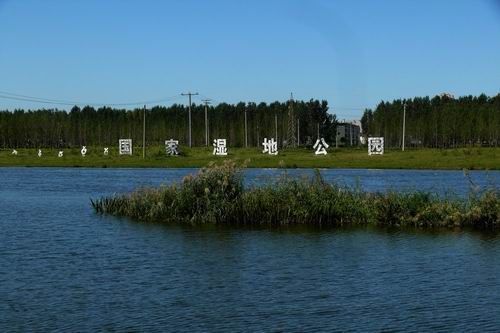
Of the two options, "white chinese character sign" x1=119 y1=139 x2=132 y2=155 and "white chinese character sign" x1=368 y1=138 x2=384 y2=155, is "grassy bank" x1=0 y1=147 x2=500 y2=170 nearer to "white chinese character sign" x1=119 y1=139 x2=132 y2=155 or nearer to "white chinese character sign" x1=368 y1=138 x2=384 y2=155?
"white chinese character sign" x1=119 y1=139 x2=132 y2=155

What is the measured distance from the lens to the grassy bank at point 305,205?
35.3m

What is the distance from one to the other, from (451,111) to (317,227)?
550 ft

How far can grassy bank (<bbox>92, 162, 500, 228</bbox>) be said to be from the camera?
1390 inches

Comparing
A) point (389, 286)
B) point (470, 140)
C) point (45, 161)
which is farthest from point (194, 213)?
point (470, 140)

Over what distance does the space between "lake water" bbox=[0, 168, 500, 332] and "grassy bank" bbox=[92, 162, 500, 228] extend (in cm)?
145

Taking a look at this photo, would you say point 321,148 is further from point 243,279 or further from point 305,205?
point 243,279

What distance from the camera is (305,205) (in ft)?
119

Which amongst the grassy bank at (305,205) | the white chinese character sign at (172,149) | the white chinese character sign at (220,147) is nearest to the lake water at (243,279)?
the grassy bank at (305,205)

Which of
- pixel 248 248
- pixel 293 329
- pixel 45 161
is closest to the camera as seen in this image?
pixel 293 329

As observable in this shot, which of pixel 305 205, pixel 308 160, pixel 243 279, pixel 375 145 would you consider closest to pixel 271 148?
pixel 308 160

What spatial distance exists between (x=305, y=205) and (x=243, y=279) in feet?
42.5

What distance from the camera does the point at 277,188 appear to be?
36938 mm

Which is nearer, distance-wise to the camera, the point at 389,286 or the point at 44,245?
the point at 389,286

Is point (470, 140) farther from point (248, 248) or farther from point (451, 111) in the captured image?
point (248, 248)
